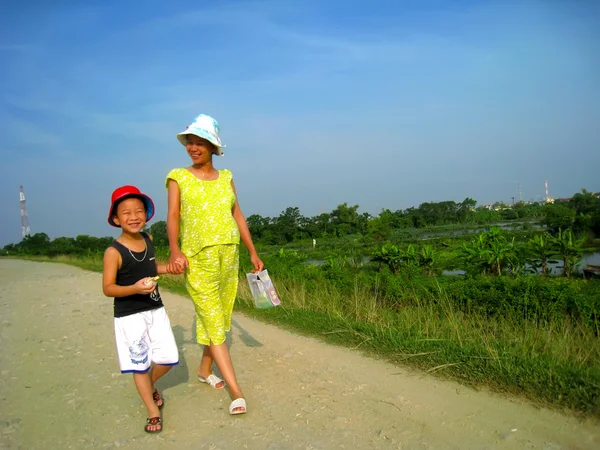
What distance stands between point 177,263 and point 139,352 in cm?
62

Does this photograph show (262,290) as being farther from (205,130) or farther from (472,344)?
(472,344)

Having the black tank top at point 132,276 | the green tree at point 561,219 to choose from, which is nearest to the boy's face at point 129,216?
the black tank top at point 132,276

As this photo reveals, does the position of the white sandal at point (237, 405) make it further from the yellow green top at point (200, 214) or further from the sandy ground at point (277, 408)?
the yellow green top at point (200, 214)

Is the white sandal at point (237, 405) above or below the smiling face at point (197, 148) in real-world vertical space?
below

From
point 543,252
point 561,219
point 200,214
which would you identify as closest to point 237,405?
point 200,214

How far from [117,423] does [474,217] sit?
188ft

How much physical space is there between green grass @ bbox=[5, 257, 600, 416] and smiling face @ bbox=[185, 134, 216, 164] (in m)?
2.36

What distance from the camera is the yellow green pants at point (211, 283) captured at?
339cm

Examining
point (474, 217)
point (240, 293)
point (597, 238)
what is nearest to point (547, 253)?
point (240, 293)

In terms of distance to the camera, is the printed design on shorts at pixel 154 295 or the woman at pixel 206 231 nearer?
the printed design on shorts at pixel 154 295

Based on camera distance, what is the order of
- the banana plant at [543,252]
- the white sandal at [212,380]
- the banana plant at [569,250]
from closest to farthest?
the white sandal at [212,380], the banana plant at [569,250], the banana plant at [543,252]

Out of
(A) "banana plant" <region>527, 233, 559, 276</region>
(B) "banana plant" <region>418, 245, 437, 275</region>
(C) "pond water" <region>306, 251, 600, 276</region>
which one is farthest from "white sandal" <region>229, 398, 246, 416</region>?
(B) "banana plant" <region>418, 245, 437, 275</region>

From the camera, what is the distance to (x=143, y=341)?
3.18 meters

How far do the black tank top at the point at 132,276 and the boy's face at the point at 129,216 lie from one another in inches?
5.0
